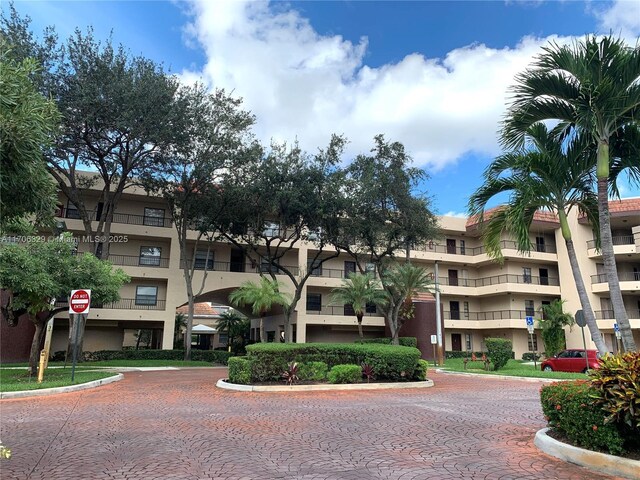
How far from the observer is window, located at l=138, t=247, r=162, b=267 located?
34.5 metres

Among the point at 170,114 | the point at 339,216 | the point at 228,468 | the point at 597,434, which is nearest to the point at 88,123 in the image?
the point at 170,114

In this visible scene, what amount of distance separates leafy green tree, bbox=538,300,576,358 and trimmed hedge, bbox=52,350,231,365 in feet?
83.8

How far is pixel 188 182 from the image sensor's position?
29453mm

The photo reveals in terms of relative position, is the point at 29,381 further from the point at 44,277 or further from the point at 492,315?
the point at 492,315

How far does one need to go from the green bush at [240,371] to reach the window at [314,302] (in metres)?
23.1

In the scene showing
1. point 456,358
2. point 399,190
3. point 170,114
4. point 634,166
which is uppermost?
point 170,114

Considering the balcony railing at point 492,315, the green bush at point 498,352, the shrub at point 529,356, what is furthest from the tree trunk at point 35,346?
the shrub at point 529,356

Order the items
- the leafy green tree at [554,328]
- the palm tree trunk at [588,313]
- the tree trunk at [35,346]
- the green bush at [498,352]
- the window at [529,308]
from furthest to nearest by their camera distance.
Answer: the window at [529,308] < the leafy green tree at [554,328] < the green bush at [498,352] < the tree trunk at [35,346] < the palm tree trunk at [588,313]

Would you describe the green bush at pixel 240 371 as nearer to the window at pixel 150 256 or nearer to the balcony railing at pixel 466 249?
the window at pixel 150 256

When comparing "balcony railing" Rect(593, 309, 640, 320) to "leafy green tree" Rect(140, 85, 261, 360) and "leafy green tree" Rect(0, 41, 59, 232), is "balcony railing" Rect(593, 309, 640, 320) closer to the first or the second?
"leafy green tree" Rect(140, 85, 261, 360)

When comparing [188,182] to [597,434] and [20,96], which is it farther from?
[597,434]

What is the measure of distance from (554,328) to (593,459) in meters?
35.6

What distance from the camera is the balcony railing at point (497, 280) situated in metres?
40.9

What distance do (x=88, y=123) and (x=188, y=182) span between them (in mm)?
6802
